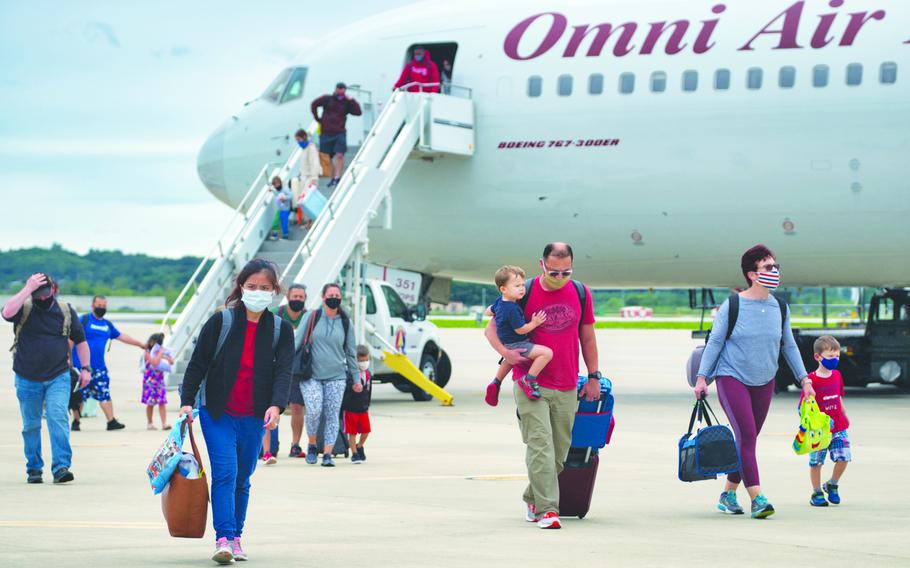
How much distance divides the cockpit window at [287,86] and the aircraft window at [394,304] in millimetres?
3588

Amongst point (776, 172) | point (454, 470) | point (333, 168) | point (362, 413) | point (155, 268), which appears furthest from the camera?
point (155, 268)

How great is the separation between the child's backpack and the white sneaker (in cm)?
420

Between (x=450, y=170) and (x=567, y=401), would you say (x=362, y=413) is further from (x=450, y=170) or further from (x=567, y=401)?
(x=450, y=170)

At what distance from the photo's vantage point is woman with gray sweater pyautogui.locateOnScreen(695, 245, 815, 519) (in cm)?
937

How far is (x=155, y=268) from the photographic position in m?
135

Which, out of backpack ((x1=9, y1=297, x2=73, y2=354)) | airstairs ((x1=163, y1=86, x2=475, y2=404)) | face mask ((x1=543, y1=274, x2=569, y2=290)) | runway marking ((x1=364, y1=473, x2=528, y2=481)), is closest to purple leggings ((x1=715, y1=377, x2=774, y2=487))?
face mask ((x1=543, y1=274, x2=569, y2=290))

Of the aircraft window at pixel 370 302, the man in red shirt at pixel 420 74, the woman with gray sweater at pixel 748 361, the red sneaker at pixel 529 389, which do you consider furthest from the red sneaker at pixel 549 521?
the man in red shirt at pixel 420 74

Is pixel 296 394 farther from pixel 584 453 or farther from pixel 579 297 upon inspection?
pixel 579 297

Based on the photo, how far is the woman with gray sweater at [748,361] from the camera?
30.7 feet

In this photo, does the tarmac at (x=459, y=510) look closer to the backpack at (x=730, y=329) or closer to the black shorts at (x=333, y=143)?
the backpack at (x=730, y=329)

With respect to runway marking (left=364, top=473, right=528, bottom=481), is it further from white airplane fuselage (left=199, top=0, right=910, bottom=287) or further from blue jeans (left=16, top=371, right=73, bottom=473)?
A: white airplane fuselage (left=199, top=0, right=910, bottom=287)

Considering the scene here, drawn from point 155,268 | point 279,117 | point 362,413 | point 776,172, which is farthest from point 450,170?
point 155,268

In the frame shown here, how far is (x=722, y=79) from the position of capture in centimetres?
2059

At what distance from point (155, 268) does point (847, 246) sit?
392 ft
